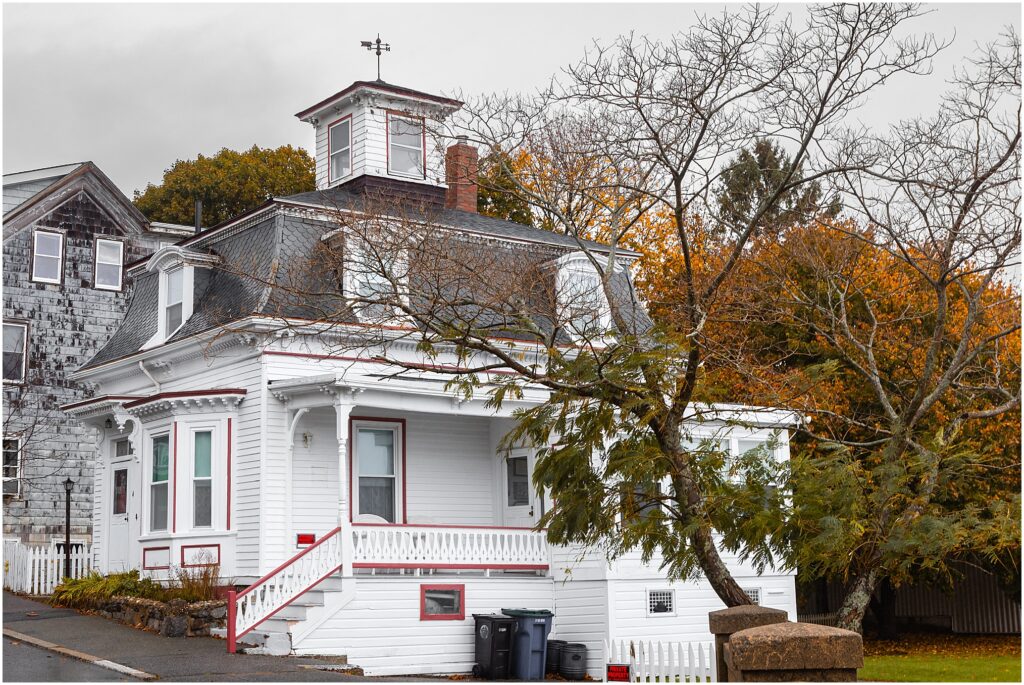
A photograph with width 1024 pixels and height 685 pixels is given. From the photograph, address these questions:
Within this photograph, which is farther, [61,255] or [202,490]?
[61,255]


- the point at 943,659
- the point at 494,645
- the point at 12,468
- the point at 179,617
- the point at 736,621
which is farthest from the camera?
the point at 12,468

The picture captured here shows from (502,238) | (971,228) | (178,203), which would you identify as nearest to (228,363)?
(502,238)

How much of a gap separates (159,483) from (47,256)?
13117 millimetres

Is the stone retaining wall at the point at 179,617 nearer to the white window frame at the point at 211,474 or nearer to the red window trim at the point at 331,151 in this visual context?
the white window frame at the point at 211,474

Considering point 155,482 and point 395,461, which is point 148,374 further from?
point 395,461

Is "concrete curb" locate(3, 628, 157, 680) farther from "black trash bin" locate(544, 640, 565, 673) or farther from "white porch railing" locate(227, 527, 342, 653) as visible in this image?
"black trash bin" locate(544, 640, 565, 673)

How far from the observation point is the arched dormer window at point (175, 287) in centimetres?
2256

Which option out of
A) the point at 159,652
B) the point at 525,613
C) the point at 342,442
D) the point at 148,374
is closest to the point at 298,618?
the point at 159,652

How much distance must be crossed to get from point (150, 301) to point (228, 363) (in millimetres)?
3836

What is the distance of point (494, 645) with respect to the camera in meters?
19.8

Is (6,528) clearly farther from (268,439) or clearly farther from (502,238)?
(502,238)

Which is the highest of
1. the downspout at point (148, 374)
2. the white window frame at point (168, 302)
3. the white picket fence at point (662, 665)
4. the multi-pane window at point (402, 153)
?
the multi-pane window at point (402, 153)

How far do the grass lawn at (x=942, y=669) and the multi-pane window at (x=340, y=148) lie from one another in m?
14.2

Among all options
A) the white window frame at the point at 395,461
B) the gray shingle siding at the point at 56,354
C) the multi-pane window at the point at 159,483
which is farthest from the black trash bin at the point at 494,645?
the gray shingle siding at the point at 56,354
